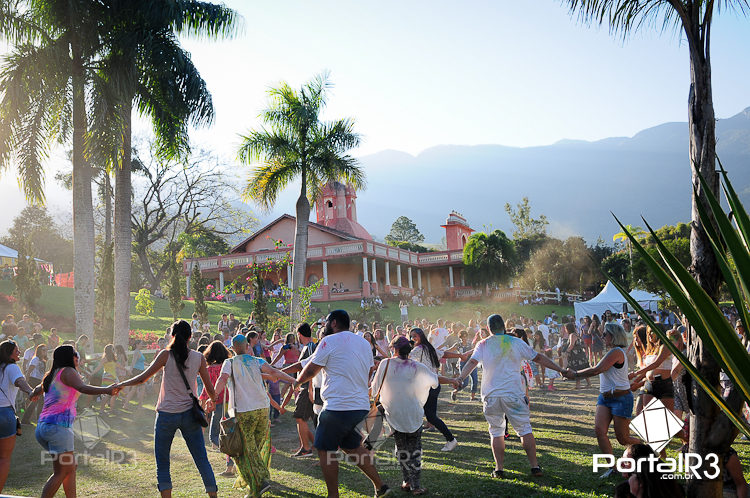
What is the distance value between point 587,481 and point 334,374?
119 inches

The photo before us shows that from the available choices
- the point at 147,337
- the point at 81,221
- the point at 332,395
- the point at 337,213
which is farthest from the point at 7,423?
the point at 337,213

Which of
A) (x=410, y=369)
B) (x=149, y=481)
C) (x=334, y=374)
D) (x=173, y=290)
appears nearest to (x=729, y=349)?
(x=334, y=374)

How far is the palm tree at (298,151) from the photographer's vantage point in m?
19.4

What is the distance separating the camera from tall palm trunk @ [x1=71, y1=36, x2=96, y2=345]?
13977 millimetres

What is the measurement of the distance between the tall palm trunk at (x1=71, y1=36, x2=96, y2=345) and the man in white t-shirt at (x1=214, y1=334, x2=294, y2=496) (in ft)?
29.2

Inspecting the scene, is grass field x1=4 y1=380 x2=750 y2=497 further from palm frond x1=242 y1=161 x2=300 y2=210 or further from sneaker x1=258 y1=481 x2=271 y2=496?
palm frond x1=242 y1=161 x2=300 y2=210

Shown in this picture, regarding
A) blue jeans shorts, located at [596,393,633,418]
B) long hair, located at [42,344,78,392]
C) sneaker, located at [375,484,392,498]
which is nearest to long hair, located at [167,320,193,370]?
long hair, located at [42,344,78,392]

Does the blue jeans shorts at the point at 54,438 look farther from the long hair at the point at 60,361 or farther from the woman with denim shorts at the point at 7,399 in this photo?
the woman with denim shorts at the point at 7,399

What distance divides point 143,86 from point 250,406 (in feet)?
38.9

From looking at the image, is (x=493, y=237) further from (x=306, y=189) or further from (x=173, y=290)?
(x=306, y=189)

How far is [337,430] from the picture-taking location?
5.58m

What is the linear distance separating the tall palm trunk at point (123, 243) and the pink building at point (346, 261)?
23.9m

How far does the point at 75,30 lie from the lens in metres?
14.1

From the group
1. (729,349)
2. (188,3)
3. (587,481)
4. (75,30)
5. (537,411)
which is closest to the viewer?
(729,349)
